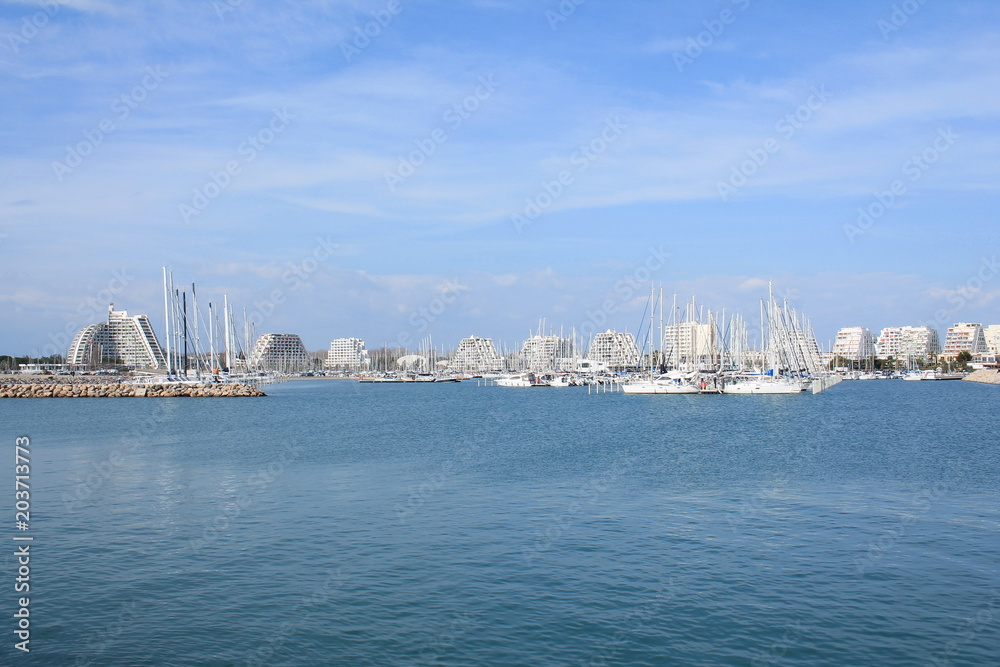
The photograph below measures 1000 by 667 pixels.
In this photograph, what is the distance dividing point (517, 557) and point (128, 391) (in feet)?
280

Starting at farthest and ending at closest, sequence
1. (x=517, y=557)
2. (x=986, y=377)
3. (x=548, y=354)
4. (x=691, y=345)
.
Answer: (x=548, y=354), (x=986, y=377), (x=691, y=345), (x=517, y=557)

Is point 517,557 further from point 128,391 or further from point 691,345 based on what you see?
point 691,345

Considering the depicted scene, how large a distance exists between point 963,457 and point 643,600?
24.2 m

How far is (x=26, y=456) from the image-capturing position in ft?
108

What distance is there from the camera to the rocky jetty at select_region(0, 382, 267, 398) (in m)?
88.9

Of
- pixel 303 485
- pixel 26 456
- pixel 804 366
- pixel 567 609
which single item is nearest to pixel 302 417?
pixel 26 456

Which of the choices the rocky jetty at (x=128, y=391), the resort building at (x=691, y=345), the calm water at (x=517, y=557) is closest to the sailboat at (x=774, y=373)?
the resort building at (x=691, y=345)

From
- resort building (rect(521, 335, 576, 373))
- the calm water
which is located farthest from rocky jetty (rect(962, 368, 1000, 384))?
the calm water

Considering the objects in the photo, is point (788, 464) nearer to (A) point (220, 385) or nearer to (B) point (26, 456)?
(B) point (26, 456)

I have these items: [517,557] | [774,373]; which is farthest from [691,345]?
[517,557]

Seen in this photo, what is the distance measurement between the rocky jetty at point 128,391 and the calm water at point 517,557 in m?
55.9

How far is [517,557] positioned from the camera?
1664cm

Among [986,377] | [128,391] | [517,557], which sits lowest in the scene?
[986,377]

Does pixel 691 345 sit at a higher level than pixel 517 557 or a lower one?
higher
